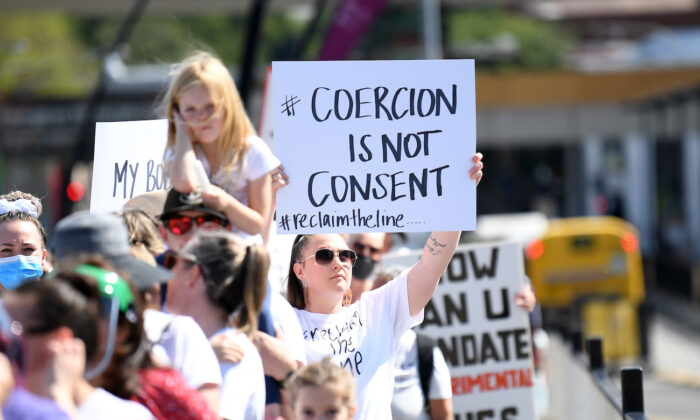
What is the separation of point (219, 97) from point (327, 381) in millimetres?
1976

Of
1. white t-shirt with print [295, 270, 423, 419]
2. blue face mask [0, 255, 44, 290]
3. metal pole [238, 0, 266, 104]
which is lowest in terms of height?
white t-shirt with print [295, 270, 423, 419]

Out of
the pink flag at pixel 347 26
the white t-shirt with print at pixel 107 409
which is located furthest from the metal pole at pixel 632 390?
the pink flag at pixel 347 26

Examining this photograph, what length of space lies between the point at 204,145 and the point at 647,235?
36.0m

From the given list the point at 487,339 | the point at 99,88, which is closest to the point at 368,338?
the point at 487,339

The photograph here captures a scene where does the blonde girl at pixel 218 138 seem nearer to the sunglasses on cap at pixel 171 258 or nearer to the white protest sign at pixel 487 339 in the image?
the sunglasses on cap at pixel 171 258

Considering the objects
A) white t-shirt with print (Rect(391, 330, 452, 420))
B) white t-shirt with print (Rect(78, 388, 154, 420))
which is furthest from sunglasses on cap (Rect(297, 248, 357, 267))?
white t-shirt with print (Rect(78, 388, 154, 420))

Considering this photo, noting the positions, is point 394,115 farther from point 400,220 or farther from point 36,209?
point 36,209

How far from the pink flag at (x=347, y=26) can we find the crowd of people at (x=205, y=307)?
9.20 m

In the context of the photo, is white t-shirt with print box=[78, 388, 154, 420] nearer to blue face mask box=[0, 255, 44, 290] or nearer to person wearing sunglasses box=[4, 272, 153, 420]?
person wearing sunglasses box=[4, 272, 153, 420]

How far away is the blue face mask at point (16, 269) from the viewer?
5004 mm

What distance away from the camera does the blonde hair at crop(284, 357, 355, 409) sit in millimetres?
3764

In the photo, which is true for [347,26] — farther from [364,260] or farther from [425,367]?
[425,367]

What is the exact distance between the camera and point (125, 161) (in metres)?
6.11

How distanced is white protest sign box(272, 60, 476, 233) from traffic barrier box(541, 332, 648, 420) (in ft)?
4.02
